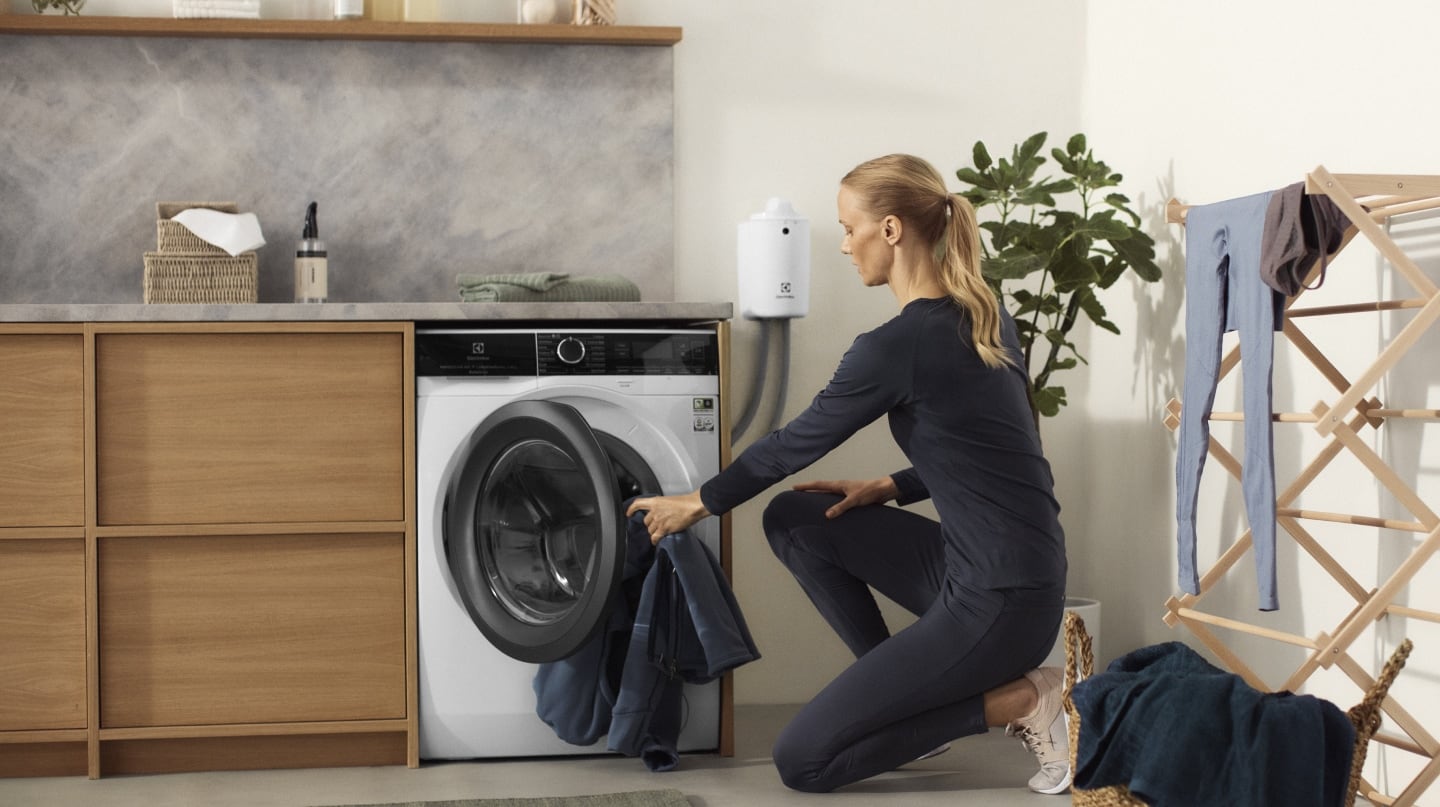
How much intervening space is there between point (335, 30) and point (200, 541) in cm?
123

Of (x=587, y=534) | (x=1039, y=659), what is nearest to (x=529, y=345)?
(x=587, y=534)

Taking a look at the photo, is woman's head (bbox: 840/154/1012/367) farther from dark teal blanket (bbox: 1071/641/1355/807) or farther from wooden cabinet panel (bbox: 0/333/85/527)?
wooden cabinet panel (bbox: 0/333/85/527)

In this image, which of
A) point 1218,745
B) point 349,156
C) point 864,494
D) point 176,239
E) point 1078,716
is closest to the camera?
point 1218,745

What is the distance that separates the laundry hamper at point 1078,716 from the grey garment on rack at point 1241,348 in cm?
24

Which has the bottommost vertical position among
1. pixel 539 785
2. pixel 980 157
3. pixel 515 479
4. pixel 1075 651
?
pixel 539 785

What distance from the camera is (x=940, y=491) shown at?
2418 mm

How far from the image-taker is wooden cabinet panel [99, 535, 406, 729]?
2.62 m

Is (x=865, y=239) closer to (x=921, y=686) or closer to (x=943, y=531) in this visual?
(x=943, y=531)

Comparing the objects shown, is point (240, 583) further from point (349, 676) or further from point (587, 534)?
point (587, 534)

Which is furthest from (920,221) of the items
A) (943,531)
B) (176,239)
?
(176,239)

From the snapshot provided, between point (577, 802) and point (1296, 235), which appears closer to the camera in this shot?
point (1296, 235)

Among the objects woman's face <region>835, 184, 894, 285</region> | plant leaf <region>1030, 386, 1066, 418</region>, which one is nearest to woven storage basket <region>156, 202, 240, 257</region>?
woman's face <region>835, 184, 894, 285</region>

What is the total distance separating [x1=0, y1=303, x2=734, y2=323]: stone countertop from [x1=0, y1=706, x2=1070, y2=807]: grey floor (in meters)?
0.89

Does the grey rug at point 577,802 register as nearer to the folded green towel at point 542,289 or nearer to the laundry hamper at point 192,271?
the folded green towel at point 542,289
